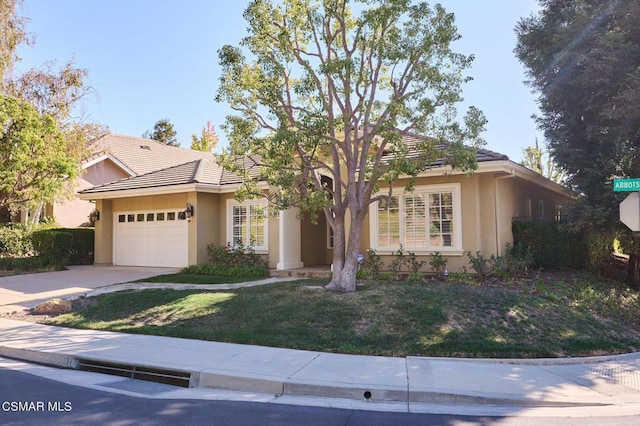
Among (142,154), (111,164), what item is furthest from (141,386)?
(142,154)

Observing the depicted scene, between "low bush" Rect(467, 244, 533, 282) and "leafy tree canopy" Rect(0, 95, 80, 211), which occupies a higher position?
"leafy tree canopy" Rect(0, 95, 80, 211)

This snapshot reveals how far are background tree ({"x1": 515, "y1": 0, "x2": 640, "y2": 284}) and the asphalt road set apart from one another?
366 inches

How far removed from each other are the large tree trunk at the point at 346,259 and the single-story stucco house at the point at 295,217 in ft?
6.73

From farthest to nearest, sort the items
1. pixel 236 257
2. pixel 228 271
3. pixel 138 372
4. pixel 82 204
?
pixel 82 204, pixel 236 257, pixel 228 271, pixel 138 372

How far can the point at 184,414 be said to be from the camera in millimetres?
5012

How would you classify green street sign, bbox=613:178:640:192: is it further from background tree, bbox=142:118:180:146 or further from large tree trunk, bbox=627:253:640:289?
background tree, bbox=142:118:180:146

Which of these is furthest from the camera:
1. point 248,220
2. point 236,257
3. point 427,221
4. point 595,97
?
point 248,220

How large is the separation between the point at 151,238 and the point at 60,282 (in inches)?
167

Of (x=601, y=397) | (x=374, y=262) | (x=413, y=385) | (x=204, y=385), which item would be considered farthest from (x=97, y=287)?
(x=601, y=397)

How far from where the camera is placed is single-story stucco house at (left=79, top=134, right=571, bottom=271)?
13445 millimetres

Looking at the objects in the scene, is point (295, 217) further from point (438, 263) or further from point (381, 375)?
point (381, 375)

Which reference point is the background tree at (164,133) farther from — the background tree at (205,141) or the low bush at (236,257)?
the low bush at (236,257)

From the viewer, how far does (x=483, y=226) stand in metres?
13.5

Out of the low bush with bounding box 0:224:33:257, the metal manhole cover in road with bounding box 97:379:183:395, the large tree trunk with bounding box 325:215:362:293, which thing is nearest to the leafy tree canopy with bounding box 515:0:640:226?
the large tree trunk with bounding box 325:215:362:293
